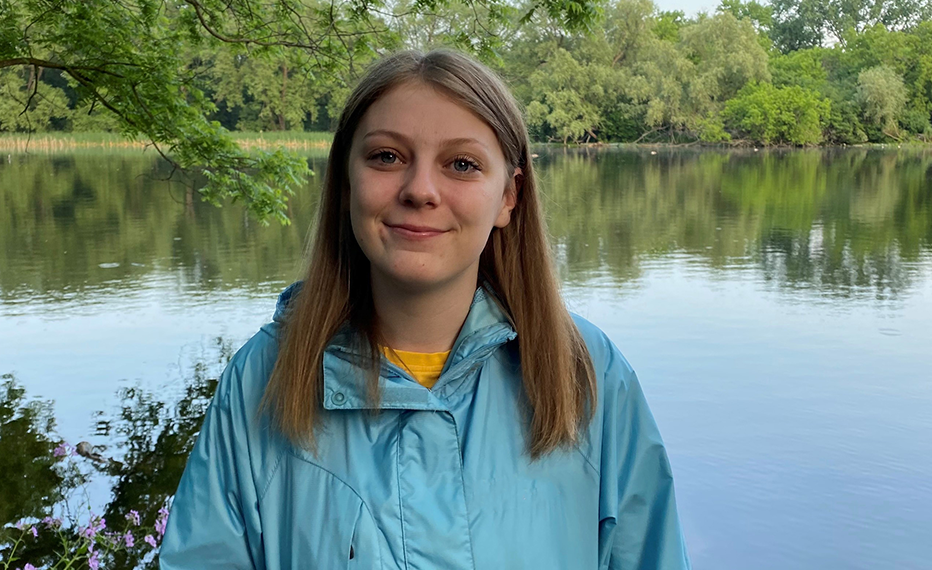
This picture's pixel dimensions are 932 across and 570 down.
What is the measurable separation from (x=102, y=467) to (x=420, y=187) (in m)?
4.55

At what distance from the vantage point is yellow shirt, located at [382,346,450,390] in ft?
5.13

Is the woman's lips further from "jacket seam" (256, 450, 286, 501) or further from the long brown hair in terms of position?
"jacket seam" (256, 450, 286, 501)

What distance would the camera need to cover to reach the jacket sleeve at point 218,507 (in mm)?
1410

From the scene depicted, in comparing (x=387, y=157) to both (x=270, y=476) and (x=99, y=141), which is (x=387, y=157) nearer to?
(x=270, y=476)

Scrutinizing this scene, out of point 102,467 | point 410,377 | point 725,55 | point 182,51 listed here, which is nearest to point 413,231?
point 410,377

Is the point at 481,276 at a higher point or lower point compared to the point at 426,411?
higher

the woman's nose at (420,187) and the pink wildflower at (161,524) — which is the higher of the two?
the woman's nose at (420,187)

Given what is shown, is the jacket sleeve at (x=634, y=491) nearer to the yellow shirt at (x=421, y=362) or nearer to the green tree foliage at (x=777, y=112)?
the yellow shirt at (x=421, y=362)

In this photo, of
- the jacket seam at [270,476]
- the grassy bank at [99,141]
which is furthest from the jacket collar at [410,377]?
the grassy bank at [99,141]

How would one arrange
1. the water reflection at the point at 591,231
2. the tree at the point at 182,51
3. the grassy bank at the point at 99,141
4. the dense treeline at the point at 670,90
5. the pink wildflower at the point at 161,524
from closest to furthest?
the pink wildflower at the point at 161,524, the tree at the point at 182,51, the water reflection at the point at 591,231, the grassy bank at the point at 99,141, the dense treeline at the point at 670,90

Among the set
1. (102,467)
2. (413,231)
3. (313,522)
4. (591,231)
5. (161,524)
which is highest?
(413,231)

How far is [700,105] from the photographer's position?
49.3 metres

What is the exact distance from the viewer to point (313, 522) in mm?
1388

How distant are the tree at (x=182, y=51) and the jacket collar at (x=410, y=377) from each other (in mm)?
4898
